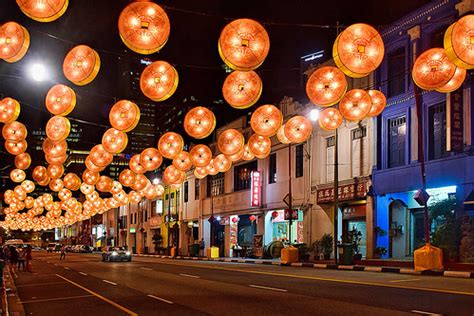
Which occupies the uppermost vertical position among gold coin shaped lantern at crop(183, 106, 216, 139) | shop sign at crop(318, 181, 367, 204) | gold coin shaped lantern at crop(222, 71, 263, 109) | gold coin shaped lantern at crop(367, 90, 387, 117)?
gold coin shaped lantern at crop(367, 90, 387, 117)

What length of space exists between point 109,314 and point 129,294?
14.0 ft

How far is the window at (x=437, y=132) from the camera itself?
28.1 m

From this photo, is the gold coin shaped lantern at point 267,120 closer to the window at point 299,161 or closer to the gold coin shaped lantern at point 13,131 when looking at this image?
the gold coin shaped lantern at point 13,131

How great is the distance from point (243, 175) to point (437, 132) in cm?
2348

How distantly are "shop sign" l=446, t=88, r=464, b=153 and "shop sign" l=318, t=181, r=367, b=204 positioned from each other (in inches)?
317

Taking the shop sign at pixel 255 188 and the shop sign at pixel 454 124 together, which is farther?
the shop sign at pixel 255 188

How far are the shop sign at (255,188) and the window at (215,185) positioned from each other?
882cm

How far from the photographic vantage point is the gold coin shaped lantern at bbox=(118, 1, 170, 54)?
489 inches

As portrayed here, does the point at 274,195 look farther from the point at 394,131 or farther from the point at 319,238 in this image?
the point at 394,131

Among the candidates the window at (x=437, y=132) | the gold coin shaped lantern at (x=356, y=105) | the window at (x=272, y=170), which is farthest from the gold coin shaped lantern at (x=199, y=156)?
the window at (x=272, y=170)

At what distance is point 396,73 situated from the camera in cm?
3191

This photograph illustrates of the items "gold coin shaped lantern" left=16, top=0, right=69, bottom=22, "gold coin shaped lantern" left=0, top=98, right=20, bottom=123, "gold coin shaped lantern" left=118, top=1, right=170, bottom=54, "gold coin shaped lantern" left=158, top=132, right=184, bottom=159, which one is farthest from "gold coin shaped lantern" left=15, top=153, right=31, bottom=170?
"gold coin shaped lantern" left=16, top=0, right=69, bottom=22

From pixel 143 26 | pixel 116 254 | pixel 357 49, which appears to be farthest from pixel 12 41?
pixel 116 254

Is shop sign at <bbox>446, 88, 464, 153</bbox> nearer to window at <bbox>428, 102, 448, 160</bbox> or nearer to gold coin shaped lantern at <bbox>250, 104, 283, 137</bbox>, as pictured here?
window at <bbox>428, 102, 448, 160</bbox>
